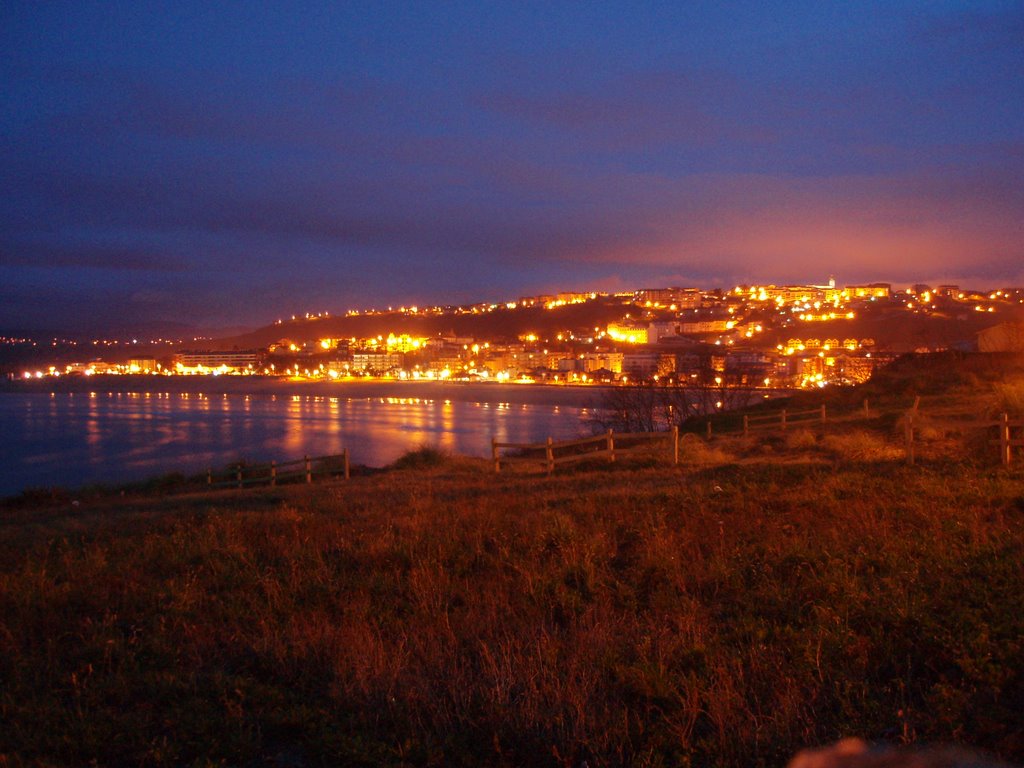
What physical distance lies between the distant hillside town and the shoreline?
2494 millimetres

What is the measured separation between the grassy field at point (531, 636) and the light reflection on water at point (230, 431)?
76.9ft

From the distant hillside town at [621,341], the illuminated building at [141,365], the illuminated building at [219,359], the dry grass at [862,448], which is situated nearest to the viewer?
the dry grass at [862,448]

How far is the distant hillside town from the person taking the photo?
52562 millimetres

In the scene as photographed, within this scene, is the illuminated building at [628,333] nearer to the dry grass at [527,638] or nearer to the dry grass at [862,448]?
the dry grass at [862,448]

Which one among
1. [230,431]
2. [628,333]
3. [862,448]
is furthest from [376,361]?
[862,448]

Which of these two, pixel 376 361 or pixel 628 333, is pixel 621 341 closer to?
pixel 628 333

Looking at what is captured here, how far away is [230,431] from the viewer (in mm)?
44594

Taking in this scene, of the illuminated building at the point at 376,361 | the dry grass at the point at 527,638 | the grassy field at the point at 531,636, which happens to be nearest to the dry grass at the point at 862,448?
the grassy field at the point at 531,636

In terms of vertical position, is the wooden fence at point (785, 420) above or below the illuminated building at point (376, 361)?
below

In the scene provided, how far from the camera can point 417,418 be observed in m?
47.8

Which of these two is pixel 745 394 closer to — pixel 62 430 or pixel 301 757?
pixel 62 430

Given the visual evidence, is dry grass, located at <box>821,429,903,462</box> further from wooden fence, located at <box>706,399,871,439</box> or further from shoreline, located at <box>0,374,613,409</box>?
shoreline, located at <box>0,374,613,409</box>

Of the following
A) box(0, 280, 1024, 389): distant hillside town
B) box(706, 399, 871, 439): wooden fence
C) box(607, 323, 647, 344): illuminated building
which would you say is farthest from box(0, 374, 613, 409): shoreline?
box(706, 399, 871, 439): wooden fence

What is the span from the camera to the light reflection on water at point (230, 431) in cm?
3344
